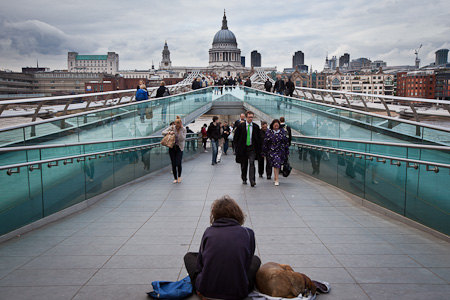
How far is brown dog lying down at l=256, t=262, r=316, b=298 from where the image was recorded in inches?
176

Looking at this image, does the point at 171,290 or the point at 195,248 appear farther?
the point at 195,248

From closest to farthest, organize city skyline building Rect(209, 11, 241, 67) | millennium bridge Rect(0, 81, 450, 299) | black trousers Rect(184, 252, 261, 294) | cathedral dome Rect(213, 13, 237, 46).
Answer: black trousers Rect(184, 252, 261, 294) < millennium bridge Rect(0, 81, 450, 299) < city skyline building Rect(209, 11, 241, 67) < cathedral dome Rect(213, 13, 237, 46)

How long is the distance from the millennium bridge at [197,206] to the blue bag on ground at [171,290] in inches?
7.3

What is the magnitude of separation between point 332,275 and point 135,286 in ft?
6.62

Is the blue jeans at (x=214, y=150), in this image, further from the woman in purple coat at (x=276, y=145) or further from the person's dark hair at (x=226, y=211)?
the person's dark hair at (x=226, y=211)

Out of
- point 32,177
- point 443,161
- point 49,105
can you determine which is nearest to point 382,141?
point 443,161

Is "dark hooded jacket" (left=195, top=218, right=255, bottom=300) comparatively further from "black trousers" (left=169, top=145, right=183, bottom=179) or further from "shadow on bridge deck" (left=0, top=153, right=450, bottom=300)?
"black trousers" (left=169, top=145, right=183, bottom=179)

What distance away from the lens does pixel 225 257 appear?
428cm

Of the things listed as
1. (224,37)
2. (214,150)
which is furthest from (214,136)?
(224,37)

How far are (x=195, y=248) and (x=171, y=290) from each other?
162 centimetres

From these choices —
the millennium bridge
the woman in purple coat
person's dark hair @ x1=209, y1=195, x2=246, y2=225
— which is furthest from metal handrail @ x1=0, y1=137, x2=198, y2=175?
person's dark hair @ x1=209, y1=195, x2=246, y2=225

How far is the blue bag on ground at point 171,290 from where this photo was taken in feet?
15.0

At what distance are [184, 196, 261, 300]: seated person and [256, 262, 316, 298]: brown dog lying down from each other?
17 cm

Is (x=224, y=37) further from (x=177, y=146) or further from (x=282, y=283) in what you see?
(x=282, y=283)
